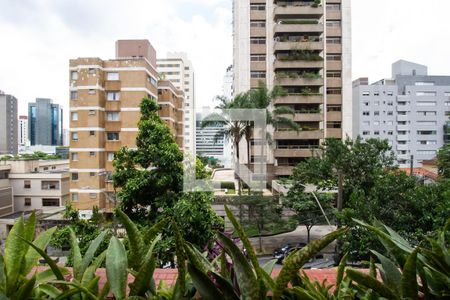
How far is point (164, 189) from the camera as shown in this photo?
496 cm

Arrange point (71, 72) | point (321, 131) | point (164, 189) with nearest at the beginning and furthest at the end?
1. point (164, 189)
2. point (71, 72)
3. point (321, 131)

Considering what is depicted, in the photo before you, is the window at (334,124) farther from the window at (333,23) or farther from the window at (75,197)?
the window at (75,197)

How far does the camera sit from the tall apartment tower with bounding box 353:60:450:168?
1114 inches

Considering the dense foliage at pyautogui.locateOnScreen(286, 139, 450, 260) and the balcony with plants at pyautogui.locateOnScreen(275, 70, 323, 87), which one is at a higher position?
the balcony with plants at pyautogui.locateOnScreen(275, 70, 323, 87)

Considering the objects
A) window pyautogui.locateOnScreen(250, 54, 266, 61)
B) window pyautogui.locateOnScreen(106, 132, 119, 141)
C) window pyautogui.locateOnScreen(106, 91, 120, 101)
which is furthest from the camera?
window pyautogui.locateOnScreen(250, 54, 266, 61)

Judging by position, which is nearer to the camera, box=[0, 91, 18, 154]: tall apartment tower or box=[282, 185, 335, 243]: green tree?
box=[282, 185, 335, 243]: green tree

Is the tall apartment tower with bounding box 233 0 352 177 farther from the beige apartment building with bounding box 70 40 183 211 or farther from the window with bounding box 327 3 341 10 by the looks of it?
the beige apartment building with bounding box 70 40 183 211

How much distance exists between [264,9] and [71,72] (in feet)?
29.8

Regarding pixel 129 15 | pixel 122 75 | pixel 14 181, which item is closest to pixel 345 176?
pixel 129 15

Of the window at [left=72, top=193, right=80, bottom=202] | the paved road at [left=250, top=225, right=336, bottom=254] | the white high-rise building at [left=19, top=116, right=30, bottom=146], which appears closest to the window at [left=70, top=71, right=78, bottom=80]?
the window at [left=72, top=193, right=80, bottom=202]

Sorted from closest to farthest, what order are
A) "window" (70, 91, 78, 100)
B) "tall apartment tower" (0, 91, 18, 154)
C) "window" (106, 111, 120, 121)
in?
1. "window" (70, 91, 78, 100)
2. "window" (106, 111, 120, 121)
3. "tall apartment tower" (0, 91, 18, 154)

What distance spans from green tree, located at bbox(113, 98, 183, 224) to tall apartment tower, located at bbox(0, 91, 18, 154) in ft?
84.3

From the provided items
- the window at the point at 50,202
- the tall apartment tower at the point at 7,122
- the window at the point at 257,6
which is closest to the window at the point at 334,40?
the window at the point at 257,6

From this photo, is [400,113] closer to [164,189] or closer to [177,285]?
[164,189]
